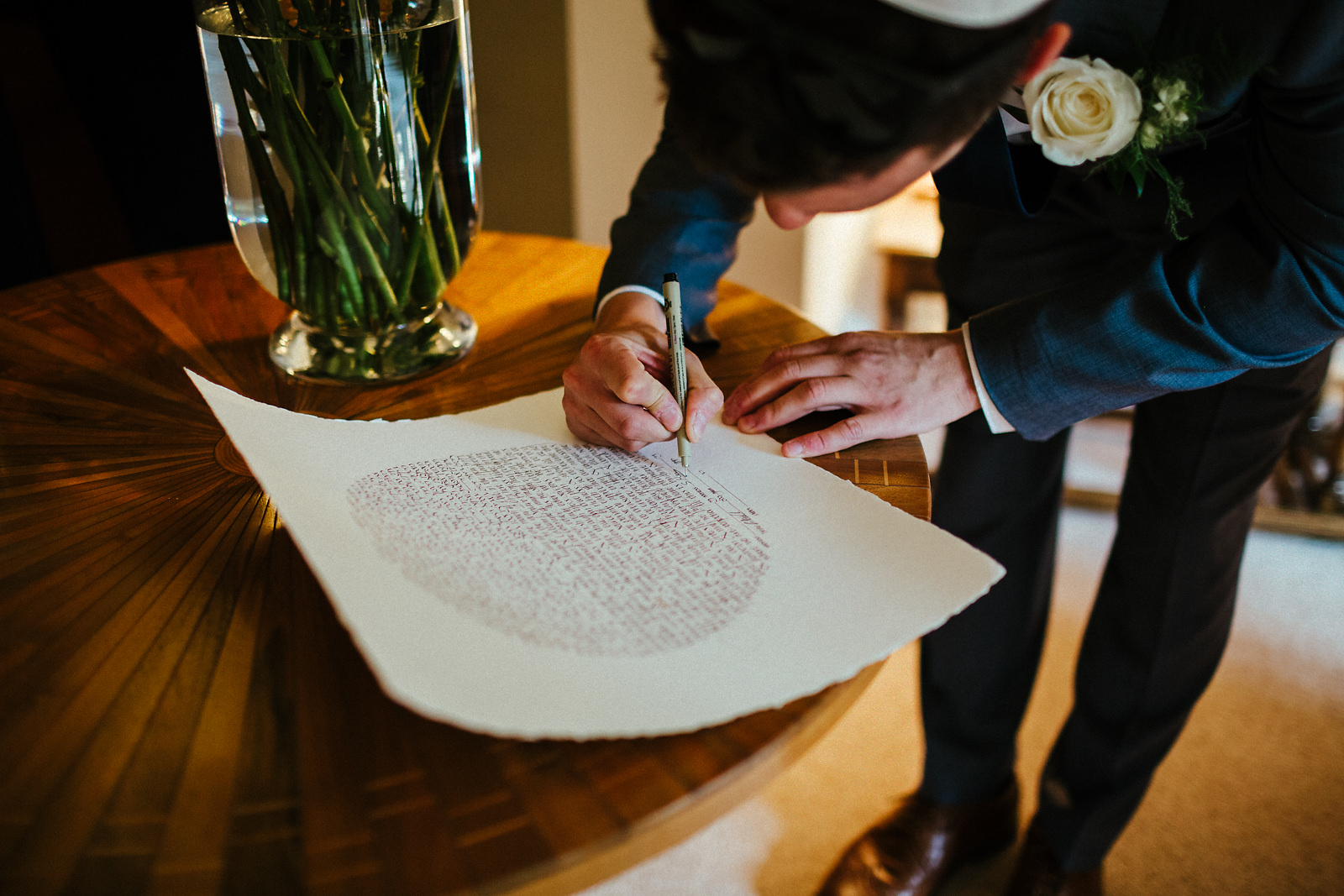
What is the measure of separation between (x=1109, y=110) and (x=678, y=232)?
1.34 feet

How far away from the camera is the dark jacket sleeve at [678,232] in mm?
957

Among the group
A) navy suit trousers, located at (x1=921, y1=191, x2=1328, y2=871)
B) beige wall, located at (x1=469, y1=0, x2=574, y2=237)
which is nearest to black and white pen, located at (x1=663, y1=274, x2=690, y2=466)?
navy suit trousers, located at (x1=921, y1=191, x2=1328, y2=871)

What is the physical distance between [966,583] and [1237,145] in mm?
560

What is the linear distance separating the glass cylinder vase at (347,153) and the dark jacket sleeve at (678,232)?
0.53 ft

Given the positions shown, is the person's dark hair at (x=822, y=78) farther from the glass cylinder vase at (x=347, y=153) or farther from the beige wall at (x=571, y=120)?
the beige wall at (x=571, y=120)

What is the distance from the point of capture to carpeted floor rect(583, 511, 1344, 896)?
1.28 m

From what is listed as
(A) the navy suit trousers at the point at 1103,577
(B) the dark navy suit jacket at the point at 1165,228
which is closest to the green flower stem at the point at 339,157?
(B) the dark navy suit jacket at the point at 1165,228

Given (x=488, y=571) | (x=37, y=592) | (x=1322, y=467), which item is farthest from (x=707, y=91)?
(x=1322, y=467)

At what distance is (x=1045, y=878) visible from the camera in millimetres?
1202

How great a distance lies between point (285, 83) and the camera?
2.40ft

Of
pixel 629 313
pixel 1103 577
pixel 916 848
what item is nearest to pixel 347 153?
pixel 629 313

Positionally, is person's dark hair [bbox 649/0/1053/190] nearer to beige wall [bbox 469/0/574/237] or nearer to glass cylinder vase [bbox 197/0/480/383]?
glass cylinder vase [bbox 197/0/480/383]

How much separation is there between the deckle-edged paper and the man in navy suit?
8 cm

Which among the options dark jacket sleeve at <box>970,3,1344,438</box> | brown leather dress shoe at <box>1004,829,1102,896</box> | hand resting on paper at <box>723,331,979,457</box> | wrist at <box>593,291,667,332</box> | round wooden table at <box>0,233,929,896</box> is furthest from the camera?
brown leather dress shoe at <box>1004,829,1102,896</box>
